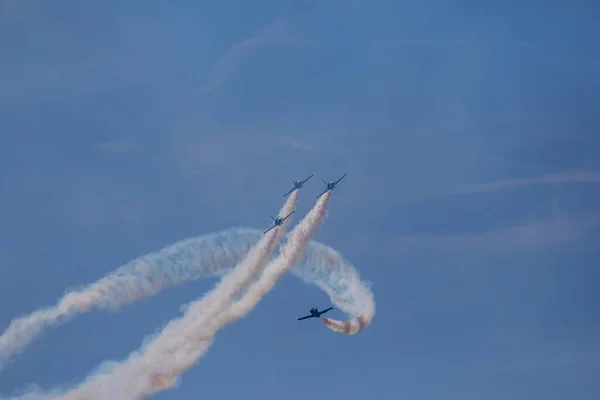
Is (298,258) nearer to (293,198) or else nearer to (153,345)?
(293,198)

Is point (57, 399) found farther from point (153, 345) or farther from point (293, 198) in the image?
point (293, 198)

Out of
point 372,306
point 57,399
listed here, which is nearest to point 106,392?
point 57,399

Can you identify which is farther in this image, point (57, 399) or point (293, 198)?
point (293, 198)

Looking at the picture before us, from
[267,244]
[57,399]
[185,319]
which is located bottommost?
[57,399]

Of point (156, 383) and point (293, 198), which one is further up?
point (293, 198)

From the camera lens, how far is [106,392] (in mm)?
120062

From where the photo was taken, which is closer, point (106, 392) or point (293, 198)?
point (106, 392)

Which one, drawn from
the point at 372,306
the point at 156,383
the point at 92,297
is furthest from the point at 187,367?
the point at 372,306

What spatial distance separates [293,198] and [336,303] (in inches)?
499

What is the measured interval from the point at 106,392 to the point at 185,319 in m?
11.0

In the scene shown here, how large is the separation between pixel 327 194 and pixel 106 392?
1205 inches

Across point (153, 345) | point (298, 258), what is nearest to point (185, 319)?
point (153, 345)

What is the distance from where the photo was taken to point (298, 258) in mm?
127375

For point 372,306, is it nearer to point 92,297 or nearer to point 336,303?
point 336,303
